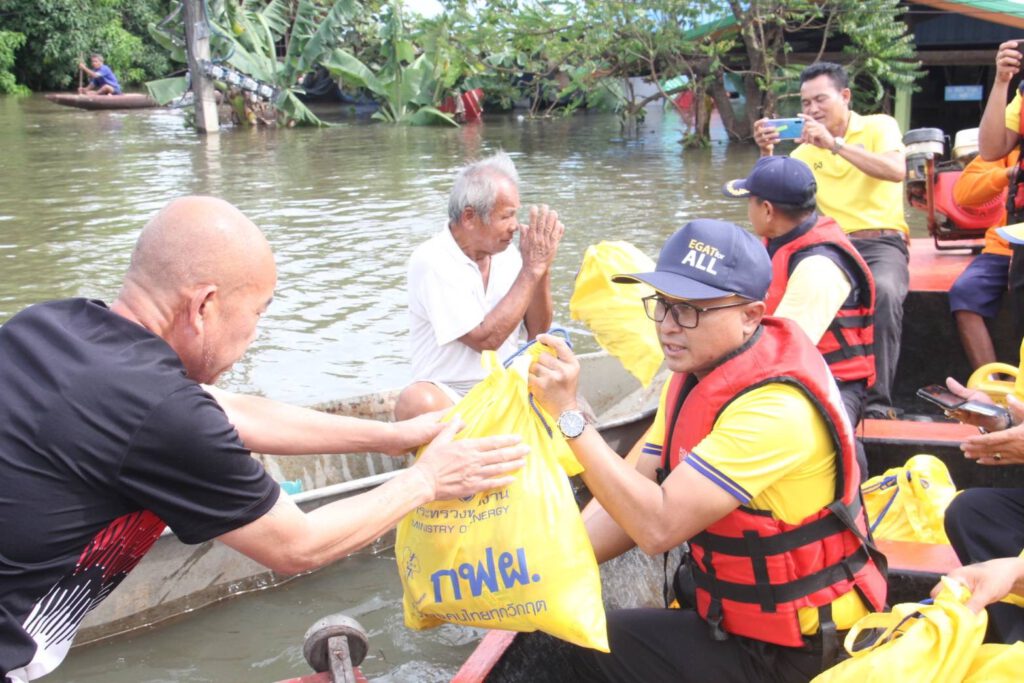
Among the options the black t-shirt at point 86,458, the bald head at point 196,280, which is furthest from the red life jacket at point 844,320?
the black t-shirt at point 86,458

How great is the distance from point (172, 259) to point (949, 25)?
1940 cm

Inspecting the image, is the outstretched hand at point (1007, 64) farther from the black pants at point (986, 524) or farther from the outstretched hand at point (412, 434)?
the outstretched hand at point (412, 434)

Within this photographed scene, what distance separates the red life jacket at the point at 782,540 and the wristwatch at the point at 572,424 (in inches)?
13.2

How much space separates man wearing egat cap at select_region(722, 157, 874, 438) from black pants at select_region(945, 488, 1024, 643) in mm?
1131

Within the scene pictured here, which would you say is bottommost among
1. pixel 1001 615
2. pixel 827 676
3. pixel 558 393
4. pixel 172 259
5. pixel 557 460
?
pixel 1001 615

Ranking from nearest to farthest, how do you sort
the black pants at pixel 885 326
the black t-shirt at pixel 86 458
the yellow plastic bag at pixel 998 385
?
1. the black t-shirt at pixel 86 458
2. the yellow plastic bag at pixel 998 385
3. the black pants at pixel 885 326

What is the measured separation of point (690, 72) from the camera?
19.0 meters

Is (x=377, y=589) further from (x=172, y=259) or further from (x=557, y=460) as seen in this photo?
(x=172, y=259)

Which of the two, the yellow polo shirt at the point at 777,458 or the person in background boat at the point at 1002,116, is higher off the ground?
the person in background boat at the point at 1002,116

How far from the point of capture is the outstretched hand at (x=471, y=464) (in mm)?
2721

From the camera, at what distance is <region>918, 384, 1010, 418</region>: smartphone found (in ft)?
11.6

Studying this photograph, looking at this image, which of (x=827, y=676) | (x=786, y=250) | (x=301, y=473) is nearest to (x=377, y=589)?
(x=301, y=473)

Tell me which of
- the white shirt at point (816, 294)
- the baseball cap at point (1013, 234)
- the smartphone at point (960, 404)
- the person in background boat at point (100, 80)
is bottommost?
the smartphone at point (960, 404)

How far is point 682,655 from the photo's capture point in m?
2.86
